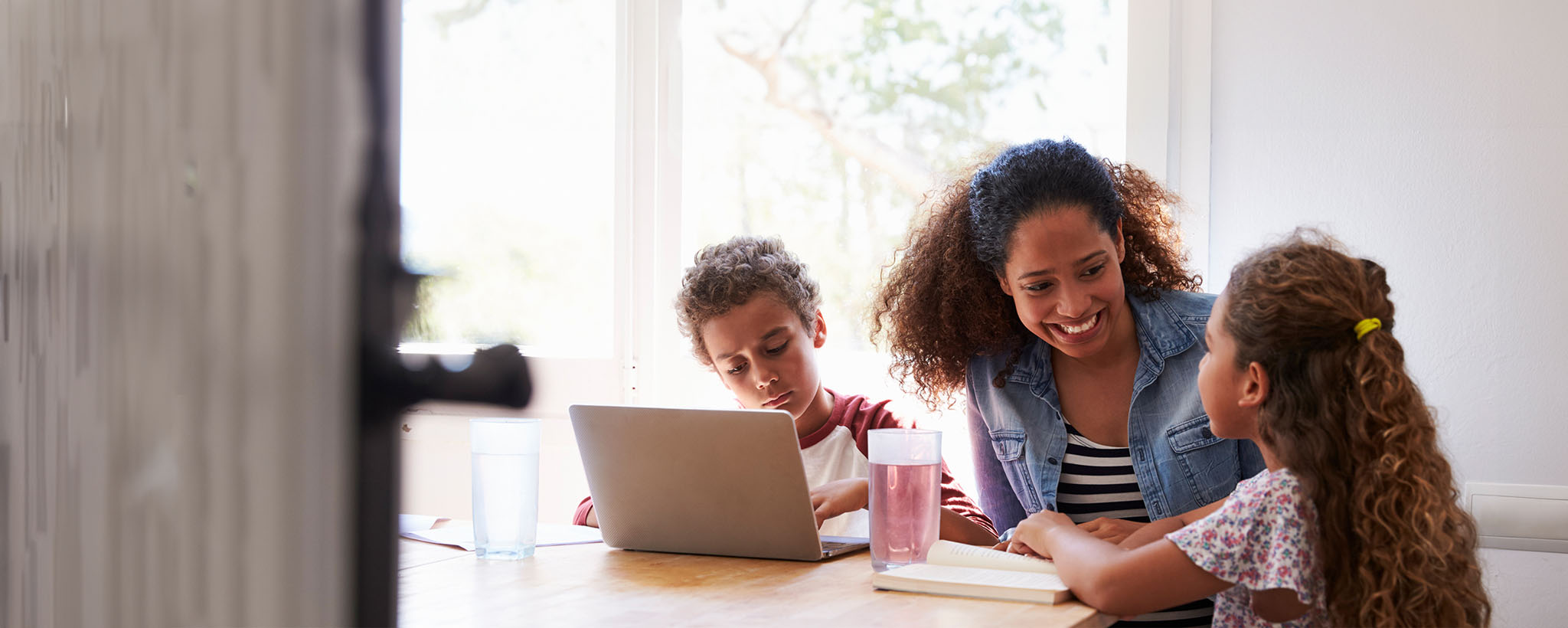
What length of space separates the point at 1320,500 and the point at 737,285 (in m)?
0.99

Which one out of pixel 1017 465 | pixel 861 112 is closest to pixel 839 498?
pixel 1017 465

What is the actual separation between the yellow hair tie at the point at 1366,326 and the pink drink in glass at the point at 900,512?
465mm

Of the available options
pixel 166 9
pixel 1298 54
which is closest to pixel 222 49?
pixel 166 9

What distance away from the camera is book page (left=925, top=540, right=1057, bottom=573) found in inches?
49.3

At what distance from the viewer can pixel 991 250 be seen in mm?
1788

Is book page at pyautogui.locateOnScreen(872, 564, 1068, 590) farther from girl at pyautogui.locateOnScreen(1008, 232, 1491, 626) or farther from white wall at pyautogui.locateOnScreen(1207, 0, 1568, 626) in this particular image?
white wall at pyautogui.locateOnScreen(1207, 0, 1568, 626)

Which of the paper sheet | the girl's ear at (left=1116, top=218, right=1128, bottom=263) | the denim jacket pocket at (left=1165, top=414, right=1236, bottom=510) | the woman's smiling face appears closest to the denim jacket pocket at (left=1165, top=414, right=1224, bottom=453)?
the denim jacket pocket at (left=1165, top=414, right=1236, bottom=510)

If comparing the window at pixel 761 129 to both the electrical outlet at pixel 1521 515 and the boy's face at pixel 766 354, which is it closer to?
the boy's face at pixel 766 354

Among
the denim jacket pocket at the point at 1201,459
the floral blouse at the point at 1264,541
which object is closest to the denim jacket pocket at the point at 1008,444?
the denim jacket pocket at the point at 1201,459

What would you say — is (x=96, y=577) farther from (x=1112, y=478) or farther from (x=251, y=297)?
(x=1112, y=478)

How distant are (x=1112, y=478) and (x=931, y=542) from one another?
18.3 inches

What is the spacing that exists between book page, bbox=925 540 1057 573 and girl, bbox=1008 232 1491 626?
0.03 meters

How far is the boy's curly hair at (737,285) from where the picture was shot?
1.90 m

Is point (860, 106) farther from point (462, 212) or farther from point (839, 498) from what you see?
point (462, 212)
